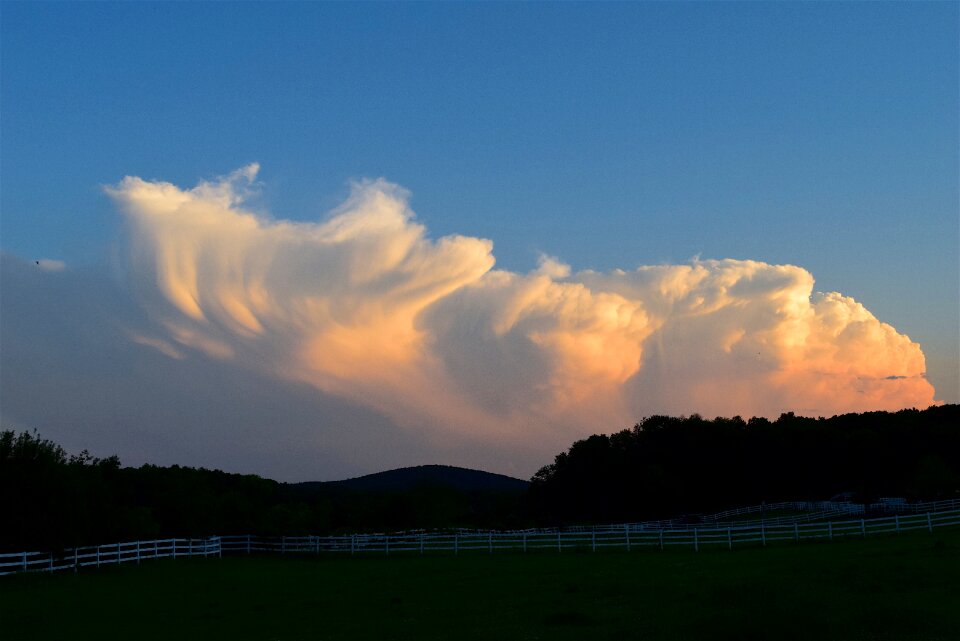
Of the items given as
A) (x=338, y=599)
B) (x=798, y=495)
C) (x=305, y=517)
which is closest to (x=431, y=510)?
(x=305, y=517)

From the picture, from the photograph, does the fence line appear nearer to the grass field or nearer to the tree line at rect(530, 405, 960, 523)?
the grass field

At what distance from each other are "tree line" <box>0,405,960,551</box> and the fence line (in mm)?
2353

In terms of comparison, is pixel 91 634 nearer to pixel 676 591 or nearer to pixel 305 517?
pixel 676 591

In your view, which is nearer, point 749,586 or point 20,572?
point 749,586

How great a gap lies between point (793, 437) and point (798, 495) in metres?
9.15

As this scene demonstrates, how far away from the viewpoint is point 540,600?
1039 inches

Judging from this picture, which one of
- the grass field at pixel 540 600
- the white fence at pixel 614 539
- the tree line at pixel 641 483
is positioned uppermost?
the tree line at pixel 641 483

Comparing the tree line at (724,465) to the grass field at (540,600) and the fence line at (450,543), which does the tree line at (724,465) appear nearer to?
the fence line at (450,543)

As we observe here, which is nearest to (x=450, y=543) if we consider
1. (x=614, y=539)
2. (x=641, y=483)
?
(x=614, y=539)

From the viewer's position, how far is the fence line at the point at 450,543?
4440cm

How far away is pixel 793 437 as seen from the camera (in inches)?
5369

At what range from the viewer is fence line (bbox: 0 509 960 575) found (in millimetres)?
44397

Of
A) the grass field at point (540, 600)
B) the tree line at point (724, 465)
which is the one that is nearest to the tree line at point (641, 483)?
the tree line at point (724, 465)

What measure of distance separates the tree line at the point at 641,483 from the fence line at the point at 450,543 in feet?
7.72
